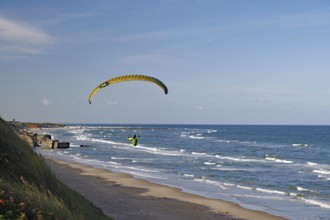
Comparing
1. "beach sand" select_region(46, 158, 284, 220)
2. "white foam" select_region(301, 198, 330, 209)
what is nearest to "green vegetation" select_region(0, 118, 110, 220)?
"beach sand" select_region(46, 158, 284, 220)

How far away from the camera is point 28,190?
9.26 metres

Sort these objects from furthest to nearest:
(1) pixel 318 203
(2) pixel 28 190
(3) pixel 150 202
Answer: (1) pixel 318 203, (3) pixel 150 202, (2) pixel 28 190

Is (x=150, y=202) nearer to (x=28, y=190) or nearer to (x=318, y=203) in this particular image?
(x=318, y=203)

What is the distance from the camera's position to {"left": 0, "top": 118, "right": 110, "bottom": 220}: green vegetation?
8141mm

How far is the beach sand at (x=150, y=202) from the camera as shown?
19.0 metres

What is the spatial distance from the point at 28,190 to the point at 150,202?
43.4 feet

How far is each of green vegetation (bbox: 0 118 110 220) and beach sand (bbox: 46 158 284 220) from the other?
615 cm

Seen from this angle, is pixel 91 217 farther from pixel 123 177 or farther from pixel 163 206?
pixel 123 177

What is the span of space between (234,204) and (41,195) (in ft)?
47.9

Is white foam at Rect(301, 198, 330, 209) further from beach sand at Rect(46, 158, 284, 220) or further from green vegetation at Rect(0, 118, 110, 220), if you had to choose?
green vegetation at Rect(0, 118, 110, 220)

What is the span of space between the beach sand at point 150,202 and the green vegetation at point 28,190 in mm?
6153

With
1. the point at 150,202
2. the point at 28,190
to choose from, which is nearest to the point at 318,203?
the point at 150,202

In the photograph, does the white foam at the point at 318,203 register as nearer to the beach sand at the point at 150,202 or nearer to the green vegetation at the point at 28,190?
the beach sand at the point at 150,202

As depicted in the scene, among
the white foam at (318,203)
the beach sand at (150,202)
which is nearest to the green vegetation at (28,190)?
the beach sand at (150,202)
